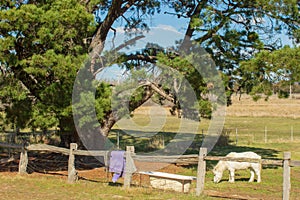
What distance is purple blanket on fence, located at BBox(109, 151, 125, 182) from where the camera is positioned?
10414 mm

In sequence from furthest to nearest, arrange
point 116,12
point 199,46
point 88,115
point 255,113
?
point 255,113
point 116,12
point 199,46
point 88,115

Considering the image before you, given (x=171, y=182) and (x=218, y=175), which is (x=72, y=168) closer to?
(x=171, y=182)

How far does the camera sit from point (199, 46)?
44.4 ft

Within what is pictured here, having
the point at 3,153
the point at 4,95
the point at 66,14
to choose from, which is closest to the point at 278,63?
the point at 66,14

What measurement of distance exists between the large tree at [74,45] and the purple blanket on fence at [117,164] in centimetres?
149

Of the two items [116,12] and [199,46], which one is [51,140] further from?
[199,46]

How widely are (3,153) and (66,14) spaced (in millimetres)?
9375

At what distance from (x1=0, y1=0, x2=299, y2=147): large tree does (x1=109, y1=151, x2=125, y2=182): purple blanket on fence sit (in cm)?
149

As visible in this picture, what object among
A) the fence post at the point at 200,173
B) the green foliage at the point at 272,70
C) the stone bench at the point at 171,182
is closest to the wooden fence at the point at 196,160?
the fence post at the point at 200,173

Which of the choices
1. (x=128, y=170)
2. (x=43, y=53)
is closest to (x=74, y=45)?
(x=43, y=53)

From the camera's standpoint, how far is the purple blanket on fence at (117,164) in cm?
1041

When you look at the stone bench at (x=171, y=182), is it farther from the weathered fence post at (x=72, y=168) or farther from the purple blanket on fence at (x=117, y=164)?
the weathered fence post at (x=72, y=168)

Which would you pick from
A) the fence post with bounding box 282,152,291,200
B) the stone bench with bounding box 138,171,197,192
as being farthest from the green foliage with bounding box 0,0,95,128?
the fence post with bounding box 282,152,291,200

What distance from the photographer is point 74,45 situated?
11930 mm
